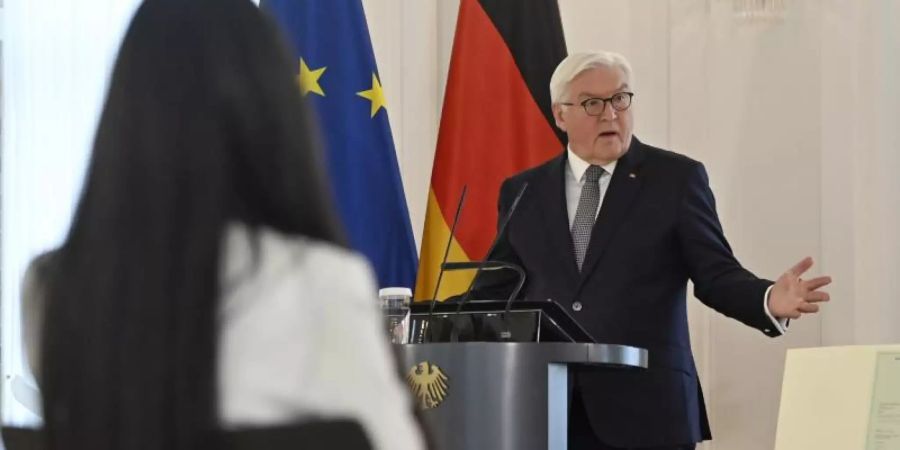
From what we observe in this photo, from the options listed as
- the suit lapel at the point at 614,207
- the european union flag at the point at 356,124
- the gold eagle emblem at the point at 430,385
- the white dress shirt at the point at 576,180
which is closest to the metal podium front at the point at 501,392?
the gold eagle emblem at the point at 430,385

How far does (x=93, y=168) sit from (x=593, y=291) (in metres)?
2.69

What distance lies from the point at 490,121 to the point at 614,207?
1571 mm

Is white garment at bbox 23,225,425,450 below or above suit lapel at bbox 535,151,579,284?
below

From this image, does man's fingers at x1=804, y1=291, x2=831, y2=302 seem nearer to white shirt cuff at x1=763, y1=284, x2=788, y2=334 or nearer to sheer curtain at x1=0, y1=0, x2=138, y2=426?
white shirt cuff at x1=763, y1=284, x2=788, y2=334

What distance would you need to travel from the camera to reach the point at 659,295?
3734 mm

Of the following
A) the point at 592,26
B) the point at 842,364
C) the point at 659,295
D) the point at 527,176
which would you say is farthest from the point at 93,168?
the point at 592,26

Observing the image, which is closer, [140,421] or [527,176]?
[140,421]

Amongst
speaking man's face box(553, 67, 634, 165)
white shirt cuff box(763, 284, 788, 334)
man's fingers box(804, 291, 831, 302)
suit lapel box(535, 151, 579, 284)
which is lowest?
white shirt cuff box(763, 284, 788, 334)

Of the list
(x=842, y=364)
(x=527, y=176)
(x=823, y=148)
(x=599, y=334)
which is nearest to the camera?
(x=842, y=364)

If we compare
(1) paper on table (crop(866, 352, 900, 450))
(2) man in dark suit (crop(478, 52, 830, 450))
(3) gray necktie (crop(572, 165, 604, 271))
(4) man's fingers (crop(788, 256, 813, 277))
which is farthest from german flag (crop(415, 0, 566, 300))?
(1) paper on table (crop(866, 352, 900, 450))

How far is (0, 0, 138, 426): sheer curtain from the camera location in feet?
16.0

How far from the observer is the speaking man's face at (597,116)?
4.04 meters

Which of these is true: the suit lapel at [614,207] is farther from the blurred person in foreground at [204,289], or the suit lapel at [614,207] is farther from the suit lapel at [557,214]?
the blurred person in foreground at [204,289]

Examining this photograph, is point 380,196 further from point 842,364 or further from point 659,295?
point 842,364
